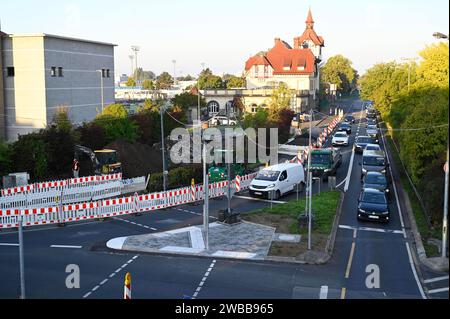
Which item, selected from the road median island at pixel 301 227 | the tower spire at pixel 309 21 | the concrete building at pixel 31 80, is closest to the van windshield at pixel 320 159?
the road median island at pixel 301 227

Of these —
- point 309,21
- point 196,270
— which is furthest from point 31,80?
point 309,21

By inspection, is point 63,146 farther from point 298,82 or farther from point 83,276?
point 298,82

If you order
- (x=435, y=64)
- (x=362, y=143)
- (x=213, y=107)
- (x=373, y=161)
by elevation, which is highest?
(x=435, y=64)

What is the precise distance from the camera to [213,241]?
71.6ft

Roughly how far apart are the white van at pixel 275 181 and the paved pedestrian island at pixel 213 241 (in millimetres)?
6254

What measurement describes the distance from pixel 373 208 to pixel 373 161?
1282cm

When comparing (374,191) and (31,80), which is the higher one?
(31,80)

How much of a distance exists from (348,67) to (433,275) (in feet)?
502

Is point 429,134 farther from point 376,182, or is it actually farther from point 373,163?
point 373,163

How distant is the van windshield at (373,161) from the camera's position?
121 feet

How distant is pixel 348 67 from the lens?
16388 centimetres

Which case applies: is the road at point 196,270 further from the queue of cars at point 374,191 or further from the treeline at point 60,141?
the treeline at point 60,141

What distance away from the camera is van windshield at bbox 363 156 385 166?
3703 cm
